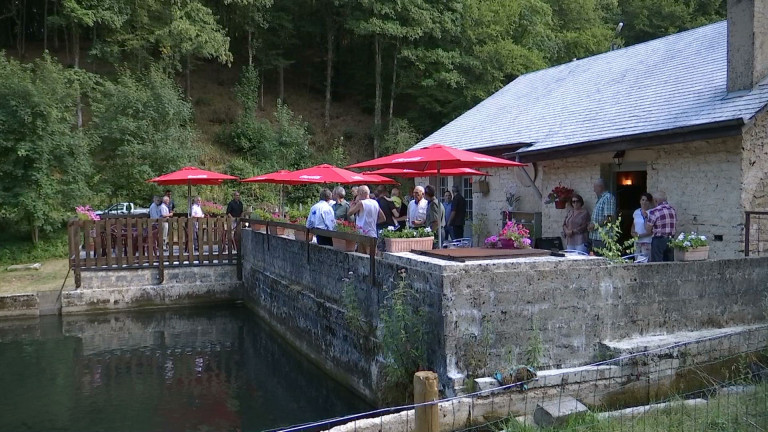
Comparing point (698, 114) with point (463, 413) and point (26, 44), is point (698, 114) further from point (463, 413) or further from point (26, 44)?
A: point (26, 44)

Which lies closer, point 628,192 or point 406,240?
point 406,240

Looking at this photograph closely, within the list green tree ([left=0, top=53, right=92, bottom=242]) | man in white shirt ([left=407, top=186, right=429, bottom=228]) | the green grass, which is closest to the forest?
green tree ([left=0, top=53, right=92, bottom=242])

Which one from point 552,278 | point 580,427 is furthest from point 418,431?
point 552,278

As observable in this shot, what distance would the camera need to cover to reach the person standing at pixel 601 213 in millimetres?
10680

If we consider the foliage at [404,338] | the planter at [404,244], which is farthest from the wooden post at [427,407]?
the planter at [404,244]

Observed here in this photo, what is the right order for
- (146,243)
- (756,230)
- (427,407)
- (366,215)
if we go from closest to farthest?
(427,407) → (756,230) → (366,215) → (146,243)

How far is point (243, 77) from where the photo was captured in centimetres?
3123

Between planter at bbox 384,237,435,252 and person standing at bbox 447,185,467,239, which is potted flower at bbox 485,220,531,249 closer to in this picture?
planter at bbox 384,237,435,252

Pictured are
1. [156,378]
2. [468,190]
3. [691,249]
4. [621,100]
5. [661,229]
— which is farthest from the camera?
[468,190]

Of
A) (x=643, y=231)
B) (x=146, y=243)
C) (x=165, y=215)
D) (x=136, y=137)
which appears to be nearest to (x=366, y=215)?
(x=643, y=231)

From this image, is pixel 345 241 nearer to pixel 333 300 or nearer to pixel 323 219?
pixel 333 300

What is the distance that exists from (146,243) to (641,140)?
11.6 m

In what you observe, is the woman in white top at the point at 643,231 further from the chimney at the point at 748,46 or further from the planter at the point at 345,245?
the planter at the point at 345,245

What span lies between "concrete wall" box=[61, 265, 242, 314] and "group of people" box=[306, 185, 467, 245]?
3.84 meters
